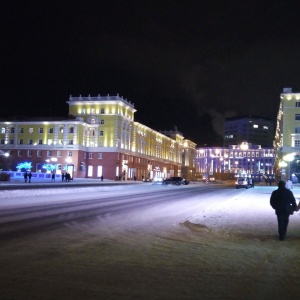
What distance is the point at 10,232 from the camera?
14.1m

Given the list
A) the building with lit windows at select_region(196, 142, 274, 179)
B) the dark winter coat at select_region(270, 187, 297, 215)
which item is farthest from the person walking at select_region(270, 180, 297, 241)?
the building with lit windows at select_region(196, 142, 274, 179)

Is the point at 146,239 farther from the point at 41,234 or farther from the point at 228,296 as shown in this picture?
the point at 228,296

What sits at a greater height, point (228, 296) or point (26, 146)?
point (26, 146)

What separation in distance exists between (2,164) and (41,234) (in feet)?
259

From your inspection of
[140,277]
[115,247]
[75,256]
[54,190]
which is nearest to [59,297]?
[140,277]

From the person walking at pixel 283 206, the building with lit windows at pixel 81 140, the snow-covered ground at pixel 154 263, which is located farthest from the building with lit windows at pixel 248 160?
the person walking at pixel 283 206

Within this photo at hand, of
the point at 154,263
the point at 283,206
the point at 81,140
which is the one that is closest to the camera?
the point at 154,263

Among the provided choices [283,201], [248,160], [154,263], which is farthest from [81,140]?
[248,160]

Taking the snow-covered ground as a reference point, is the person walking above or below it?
above

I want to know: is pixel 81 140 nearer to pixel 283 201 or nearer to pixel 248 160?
pixel 283 201

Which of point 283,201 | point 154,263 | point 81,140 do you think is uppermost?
point 81,140

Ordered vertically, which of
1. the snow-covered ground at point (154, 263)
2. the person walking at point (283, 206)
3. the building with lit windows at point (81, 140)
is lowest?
the snow-covered ground at point (154, 263)

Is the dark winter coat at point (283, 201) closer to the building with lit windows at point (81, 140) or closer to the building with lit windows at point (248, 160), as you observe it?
the building with lit windows at point (81, 140)

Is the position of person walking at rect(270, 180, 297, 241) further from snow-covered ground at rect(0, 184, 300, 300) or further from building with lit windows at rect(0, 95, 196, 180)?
building with lit windows at rect(0, 95, 196, 180)
